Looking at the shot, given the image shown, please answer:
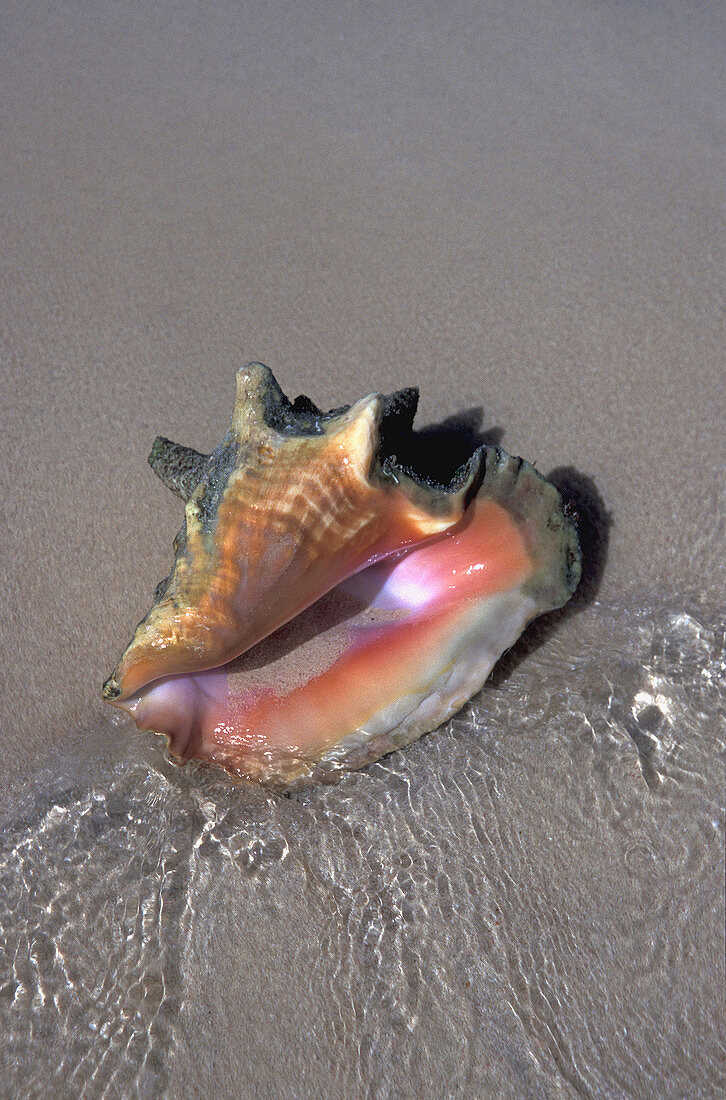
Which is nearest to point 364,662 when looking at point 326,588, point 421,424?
point 326,588

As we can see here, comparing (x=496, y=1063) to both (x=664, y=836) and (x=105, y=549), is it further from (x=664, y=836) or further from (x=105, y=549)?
(x=105, y=549)

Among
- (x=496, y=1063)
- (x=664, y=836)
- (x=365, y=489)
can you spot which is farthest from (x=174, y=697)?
(x=664, y=836)

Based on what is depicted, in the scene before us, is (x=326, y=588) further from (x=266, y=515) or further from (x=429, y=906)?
(x=429, y=906)

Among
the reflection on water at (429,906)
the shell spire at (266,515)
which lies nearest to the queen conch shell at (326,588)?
the shell spire at (266,515)

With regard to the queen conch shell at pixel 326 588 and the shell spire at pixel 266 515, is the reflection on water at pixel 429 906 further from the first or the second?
the shell spire at pixel 266 515

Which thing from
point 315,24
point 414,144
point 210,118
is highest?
point 315,24

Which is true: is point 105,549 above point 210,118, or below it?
below
